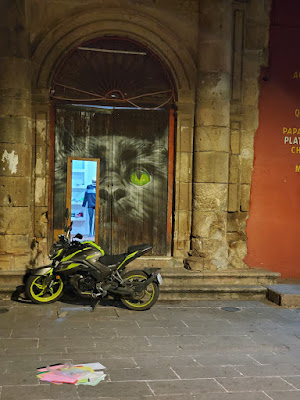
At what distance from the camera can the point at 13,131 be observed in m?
8.79

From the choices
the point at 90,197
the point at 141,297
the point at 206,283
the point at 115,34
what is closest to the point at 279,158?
the point at 206,283

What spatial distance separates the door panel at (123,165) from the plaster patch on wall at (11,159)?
2.75 ft

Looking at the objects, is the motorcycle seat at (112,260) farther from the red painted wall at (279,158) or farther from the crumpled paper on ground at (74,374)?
the red painted wall at (279,158)

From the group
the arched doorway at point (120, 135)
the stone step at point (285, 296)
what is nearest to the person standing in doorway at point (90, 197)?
the arched doorway at point (120, 135)

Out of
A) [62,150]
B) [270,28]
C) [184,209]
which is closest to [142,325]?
[184,209]

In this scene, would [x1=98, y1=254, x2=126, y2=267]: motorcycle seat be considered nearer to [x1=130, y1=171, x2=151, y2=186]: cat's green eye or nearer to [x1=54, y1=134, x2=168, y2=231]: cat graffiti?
[x1=54, y1=134, x2=168, y2=231]: cat graffiti

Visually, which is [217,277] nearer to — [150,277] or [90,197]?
[150,277]

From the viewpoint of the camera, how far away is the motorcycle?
7688 millimetres

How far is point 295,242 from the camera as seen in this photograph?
395 inches

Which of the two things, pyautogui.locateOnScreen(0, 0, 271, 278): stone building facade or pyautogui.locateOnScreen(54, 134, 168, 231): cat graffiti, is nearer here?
pyautogui.locateOnScreen(0, 0, 271, 278): stone building facade

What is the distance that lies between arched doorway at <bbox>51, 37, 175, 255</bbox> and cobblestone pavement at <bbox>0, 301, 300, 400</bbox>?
1.98 meters

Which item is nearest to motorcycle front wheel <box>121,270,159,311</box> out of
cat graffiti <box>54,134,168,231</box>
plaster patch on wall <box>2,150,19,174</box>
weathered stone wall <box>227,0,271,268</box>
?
cat graffiti <box>54,134,168,231</box>

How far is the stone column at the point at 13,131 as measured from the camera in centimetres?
877

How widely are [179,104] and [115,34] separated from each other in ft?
5.38
